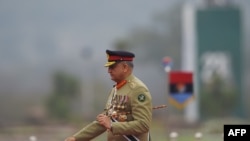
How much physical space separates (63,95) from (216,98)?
5.72 m

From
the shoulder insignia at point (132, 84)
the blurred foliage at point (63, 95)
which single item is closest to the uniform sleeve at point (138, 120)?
the shoulder insignia at point (132, 84)

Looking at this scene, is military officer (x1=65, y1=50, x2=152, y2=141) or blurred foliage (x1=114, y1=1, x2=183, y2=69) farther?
blurred foliage (x1=114, y1=1, x2=183, y2=69)

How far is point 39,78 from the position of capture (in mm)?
34500

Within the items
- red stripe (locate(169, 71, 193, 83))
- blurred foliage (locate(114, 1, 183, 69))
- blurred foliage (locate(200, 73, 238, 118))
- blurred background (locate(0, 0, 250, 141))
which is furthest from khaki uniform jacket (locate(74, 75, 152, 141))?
blurred foliage (locate(114, 1, 183, 69))

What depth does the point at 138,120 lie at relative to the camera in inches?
263

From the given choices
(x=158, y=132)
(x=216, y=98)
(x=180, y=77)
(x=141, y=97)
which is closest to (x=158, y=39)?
(x=216, y=98)

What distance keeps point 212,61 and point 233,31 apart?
140 centimetres

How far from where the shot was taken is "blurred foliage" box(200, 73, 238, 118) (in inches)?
1164

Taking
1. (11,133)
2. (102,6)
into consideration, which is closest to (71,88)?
(102,6)

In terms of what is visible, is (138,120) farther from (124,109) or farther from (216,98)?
(216,98)

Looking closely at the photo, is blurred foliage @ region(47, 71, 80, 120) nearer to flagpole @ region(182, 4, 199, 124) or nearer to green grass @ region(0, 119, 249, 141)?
flagpole @ region(182, 4, 199, 124)

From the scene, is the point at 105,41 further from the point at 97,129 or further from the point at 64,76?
the point at 97,129

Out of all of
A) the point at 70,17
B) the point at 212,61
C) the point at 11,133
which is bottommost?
the point at 11,133

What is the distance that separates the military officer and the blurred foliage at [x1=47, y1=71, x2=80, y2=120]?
2408 centimetres
